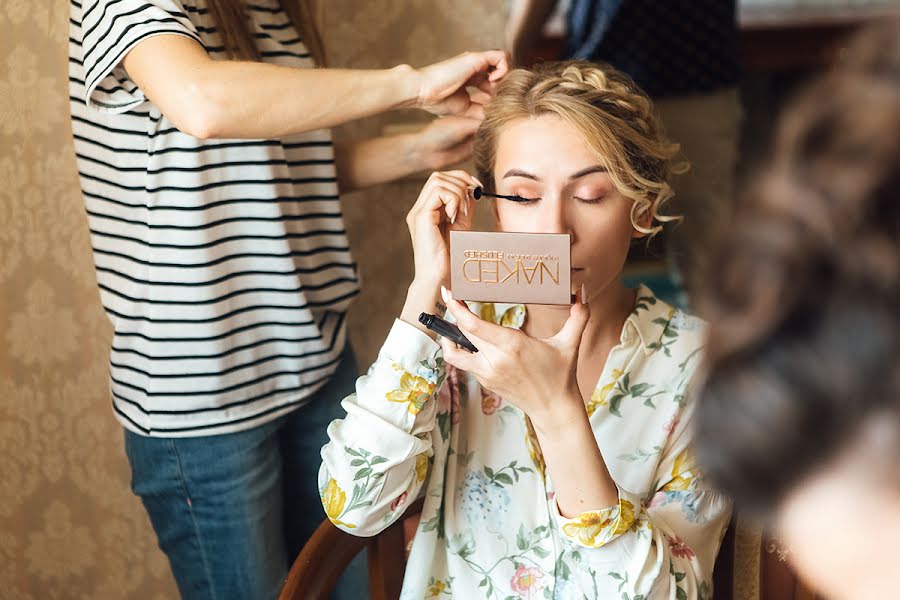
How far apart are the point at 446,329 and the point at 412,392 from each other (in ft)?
0.34

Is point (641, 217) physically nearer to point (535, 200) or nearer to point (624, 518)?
point (535, 200)

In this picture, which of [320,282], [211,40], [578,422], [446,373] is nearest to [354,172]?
[320,282]

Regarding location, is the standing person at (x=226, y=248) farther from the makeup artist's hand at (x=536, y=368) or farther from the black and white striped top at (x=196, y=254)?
the makeup artist's hand at (x=536, y=368)

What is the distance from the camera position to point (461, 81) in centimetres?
139

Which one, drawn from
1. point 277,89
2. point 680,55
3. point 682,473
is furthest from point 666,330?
point 680,55

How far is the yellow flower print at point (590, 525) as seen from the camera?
1.11 m

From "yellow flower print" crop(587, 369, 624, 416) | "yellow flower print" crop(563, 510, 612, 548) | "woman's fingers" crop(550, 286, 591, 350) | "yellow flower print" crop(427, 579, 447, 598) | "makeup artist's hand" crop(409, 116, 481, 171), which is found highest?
"makeup artist's hand" crop(409, 116, 481, 171)

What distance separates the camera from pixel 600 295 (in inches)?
56.7

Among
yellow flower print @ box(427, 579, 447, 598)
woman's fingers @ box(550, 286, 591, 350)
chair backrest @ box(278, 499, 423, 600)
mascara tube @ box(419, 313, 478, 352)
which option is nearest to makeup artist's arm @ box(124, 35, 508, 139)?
mascara tube @ box(419, 313, 478, 352)

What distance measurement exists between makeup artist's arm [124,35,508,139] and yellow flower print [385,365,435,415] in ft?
1.27

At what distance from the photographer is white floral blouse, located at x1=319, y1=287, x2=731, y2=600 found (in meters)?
1.16

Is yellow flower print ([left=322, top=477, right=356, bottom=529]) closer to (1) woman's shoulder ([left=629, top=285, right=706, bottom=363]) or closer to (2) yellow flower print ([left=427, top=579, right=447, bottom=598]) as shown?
(2) yellow flower print ([left=427, top=579, right=447, bottom=598])

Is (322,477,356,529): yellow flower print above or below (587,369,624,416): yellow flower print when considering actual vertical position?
below

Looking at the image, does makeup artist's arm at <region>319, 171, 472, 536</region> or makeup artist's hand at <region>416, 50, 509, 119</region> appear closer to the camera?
makeup artist's arm at <region>319, 171, 472, 536</region>
